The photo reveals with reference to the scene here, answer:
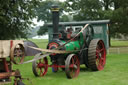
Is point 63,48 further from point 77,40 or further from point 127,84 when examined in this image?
point 127,84

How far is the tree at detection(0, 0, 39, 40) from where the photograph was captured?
55.8 ft

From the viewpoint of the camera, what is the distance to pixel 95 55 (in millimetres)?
9508

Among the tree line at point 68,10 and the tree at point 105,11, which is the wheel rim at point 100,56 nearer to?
the tree line at point 68,10

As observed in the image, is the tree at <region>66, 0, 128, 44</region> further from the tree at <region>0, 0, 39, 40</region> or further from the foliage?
the tree at <region>0, 0, 39, 40</region>

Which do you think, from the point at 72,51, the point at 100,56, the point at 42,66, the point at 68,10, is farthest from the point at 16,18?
the point at 68,10

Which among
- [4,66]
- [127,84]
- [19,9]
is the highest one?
[19,9]

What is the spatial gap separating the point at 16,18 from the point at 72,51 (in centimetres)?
1062

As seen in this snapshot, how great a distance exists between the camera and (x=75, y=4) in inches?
1098

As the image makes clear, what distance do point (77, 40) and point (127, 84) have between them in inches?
126

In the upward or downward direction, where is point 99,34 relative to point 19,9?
downward

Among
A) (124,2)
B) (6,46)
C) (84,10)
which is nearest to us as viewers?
(6,46)

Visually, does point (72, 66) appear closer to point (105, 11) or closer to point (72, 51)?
point (72, 51)

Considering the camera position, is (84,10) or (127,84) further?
(84,10)

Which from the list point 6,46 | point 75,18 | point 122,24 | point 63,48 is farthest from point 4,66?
point 75,18
